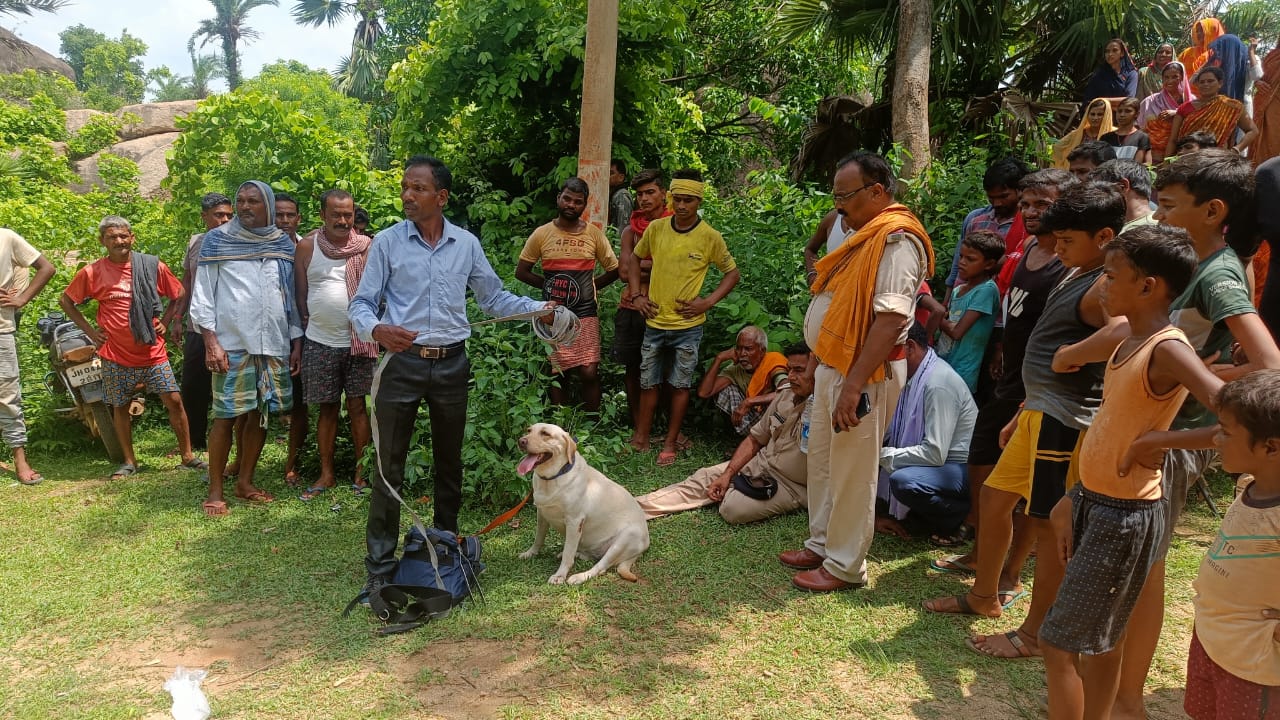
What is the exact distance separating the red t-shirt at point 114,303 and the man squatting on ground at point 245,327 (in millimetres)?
1257

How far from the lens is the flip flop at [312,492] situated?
5.50 meters

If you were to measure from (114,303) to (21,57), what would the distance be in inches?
1659

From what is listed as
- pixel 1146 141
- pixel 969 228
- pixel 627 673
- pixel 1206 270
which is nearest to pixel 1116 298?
pixel 1206 270

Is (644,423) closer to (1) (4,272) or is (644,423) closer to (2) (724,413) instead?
(2) (724,413)

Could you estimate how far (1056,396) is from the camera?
3.18m

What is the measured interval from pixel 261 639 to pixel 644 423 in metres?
3.27

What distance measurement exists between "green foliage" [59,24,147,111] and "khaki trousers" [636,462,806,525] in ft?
169

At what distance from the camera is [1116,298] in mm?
2465

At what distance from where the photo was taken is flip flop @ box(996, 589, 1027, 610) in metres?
3.89

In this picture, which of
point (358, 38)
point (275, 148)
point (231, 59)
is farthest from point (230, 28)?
point (275, 148)

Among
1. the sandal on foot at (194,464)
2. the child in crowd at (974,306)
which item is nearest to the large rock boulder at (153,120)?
the sandal on foot at (194,464)

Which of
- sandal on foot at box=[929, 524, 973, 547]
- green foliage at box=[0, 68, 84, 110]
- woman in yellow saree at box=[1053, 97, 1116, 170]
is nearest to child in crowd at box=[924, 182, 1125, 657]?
sandal on foot at box=[929, 524, 973, 547]

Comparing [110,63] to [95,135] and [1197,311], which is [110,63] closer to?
[95,135]

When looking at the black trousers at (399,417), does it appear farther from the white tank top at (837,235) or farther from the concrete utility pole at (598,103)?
the concrete utility pole at (598,103)
